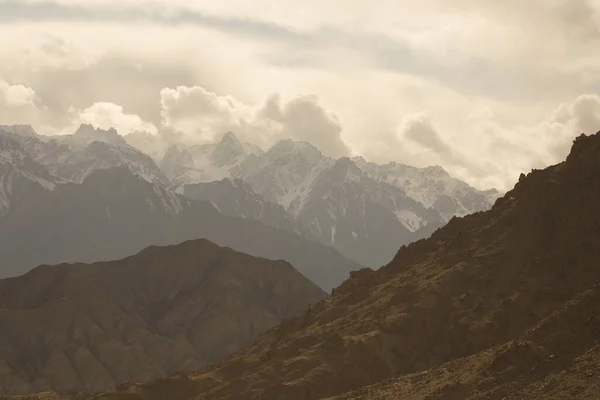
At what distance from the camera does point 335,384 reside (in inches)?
4668

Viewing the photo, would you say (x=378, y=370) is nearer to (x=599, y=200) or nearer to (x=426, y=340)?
(x=426, y=340)

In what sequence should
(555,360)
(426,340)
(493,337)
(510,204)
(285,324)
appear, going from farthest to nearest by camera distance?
(285,324) → (510,204) → (426,340) → (493,337) → (555,360)

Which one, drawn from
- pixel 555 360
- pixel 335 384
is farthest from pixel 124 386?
pixel 555 360

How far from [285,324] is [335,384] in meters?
29.2

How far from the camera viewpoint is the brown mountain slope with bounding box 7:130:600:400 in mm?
113125

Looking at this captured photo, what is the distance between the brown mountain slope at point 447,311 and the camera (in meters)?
113

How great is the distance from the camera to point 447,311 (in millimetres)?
121062

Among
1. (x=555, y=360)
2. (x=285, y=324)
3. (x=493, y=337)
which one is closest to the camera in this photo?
(x=555, y=360)

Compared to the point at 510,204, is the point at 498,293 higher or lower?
lower

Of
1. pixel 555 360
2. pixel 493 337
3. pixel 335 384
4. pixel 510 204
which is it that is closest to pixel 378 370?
pixel 335 384

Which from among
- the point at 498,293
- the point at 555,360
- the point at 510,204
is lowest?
the point at 555,360

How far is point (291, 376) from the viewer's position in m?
120

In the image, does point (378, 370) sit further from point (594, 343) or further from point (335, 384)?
point (594, 343)

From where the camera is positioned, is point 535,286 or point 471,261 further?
point 471,261
